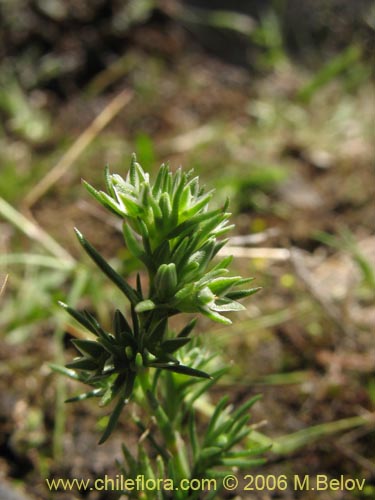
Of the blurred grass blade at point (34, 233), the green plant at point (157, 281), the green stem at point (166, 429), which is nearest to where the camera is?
the green plant at point (157, 281)

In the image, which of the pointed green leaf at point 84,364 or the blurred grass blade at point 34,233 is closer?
the pointed green leaf at point 84,364

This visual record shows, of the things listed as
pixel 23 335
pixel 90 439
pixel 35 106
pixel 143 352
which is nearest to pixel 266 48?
pixel 35 106

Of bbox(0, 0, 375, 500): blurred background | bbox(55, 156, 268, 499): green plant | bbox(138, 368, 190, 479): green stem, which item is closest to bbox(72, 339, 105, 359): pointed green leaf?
bbox(55, 156, 268, 499): green plant

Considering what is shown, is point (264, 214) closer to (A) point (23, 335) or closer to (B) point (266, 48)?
(A) point (23, 335)

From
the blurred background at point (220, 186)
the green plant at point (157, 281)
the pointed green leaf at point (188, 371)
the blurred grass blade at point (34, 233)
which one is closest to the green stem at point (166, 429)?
the green plant at point (157, 281)

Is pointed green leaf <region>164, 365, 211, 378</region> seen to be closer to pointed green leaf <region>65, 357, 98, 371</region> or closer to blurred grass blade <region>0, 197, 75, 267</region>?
pointed green leaf <region>65, 357, 98, 371</region>

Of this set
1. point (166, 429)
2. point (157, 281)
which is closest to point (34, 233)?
point (166, 429)

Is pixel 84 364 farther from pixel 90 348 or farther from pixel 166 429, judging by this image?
pixel 166 429

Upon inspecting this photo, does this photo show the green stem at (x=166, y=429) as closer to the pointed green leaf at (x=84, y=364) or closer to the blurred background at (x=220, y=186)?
the pointed green leaf at (x=84, y=364)

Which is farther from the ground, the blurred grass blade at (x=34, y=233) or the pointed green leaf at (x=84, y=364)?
the blurred grass blade at (x=34, y=233)
